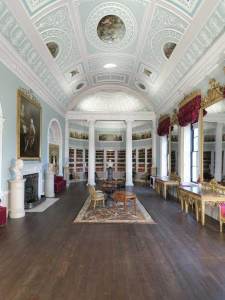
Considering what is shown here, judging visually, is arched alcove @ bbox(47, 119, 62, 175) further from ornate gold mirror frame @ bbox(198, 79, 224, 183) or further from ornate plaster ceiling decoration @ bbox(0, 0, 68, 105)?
ornate gold mirror frame @ bbox(198, 79, 224, 183)

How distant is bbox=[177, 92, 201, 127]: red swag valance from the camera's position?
8624mm

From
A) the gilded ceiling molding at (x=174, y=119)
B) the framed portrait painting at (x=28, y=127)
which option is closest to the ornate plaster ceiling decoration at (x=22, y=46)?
the framed portrait painting at (x=28, y=127)

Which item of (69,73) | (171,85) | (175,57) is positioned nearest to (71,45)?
(69,73)

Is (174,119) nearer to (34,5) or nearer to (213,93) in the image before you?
(213,93)

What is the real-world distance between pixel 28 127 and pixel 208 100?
671 cm

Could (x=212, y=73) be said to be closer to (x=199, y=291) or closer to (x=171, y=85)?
(x=171, y=85)

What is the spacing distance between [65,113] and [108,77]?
13.6 feet

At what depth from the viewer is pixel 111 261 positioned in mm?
4469

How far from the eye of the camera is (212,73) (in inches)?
305

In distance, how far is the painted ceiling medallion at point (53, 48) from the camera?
353 inches

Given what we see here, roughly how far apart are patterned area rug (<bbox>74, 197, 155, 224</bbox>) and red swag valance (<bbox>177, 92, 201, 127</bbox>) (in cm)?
381

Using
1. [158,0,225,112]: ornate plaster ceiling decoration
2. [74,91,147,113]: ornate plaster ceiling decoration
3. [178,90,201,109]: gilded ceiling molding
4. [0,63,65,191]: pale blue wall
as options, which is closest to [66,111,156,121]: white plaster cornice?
[74,91,147,113]: ornate plaster ceiling decoration

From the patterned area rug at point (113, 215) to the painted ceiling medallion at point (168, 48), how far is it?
6143mm

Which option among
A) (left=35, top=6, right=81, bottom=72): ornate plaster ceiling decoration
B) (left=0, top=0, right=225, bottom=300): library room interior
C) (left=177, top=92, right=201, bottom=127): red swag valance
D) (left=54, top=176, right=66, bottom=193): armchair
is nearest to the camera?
(left=0, top=0, right=225, bottom=300): library room interior
